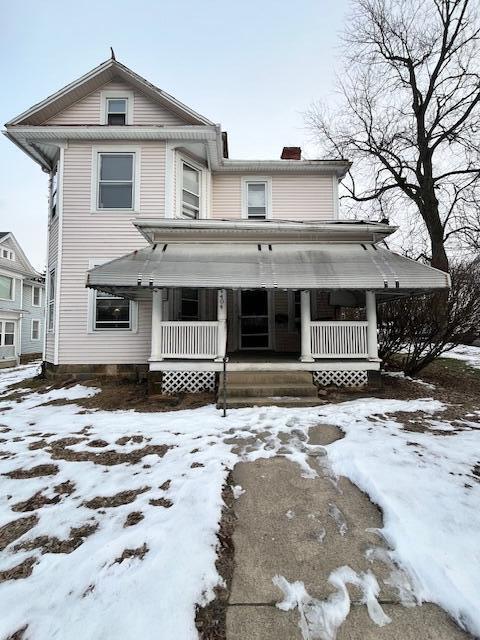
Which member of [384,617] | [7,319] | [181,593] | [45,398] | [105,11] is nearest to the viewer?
[384,617]

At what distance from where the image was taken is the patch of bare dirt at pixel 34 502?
2980mm

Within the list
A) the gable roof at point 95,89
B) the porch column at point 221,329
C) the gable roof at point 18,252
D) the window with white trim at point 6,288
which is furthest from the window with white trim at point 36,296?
the porch column at point 221,329

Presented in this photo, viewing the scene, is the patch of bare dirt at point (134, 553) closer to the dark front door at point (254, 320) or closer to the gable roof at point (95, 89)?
the dark front door at point (254, 320)

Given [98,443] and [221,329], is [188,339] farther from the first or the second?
[98,443]

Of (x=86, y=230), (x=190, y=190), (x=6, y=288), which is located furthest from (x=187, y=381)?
(x=6, y=288)

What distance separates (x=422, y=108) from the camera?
51.6ft

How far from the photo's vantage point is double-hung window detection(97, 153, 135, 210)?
31.0ft

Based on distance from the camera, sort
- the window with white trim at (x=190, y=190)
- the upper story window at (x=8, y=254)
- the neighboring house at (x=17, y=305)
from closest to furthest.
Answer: the window with white trim at (x=190, y=190) < the neighboring house at (x=17, y=305) < the upper story window at (x=8, y=254)

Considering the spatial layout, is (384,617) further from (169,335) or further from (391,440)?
(169,335)

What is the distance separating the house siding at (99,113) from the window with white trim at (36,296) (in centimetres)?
1807

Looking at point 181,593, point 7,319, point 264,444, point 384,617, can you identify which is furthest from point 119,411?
point 7,319

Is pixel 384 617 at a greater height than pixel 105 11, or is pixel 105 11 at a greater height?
pixel 105 11

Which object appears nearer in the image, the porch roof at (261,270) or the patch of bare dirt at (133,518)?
the patch of bare dirt at (133,518)

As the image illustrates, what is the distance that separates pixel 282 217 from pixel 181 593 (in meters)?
10.5
